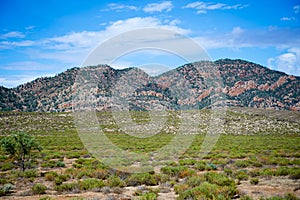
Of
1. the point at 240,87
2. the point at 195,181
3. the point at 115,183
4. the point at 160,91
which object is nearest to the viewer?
the point at 195,181

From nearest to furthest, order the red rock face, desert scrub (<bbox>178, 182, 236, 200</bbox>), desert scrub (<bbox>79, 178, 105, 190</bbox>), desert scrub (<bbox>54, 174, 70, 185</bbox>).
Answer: desert scrub (<bbox>178, 182, 236, 200</bbox>) → desert scrub (<bbox>79, 178, 105, 190</bbox>) → desert scrub (<bbox>54, 174, 70, 185</bbox>) → the red rock face

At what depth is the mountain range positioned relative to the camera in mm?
87812

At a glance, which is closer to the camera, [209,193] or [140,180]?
[209,193]

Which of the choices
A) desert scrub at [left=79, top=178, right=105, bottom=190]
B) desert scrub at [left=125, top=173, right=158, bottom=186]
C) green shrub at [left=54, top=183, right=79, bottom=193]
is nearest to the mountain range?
desert scrub at [left=125, top=173, right=158, bottom=186]

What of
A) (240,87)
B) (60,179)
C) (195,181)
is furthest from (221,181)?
(240,87)

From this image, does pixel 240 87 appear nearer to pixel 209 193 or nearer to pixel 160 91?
pixel 160 91

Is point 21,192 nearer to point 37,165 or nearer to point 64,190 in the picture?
point 64,190

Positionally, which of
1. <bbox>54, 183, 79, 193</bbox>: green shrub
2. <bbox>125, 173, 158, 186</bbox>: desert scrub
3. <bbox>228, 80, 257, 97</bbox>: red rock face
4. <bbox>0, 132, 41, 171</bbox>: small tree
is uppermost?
<bbox>228, 80, 257, 97</bbox>: red rock face

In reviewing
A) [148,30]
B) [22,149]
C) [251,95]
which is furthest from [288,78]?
[22,149]

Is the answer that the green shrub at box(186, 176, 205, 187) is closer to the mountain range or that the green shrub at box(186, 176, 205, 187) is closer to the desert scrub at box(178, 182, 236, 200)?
the desert scrub at box(178, 182, 236, 200)

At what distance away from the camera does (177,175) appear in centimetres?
1468

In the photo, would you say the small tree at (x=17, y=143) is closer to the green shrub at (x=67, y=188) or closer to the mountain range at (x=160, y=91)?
the green shrub at (x=67, y=188)

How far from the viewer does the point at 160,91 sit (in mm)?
89188

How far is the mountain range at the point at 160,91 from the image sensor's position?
8781 centimetres
